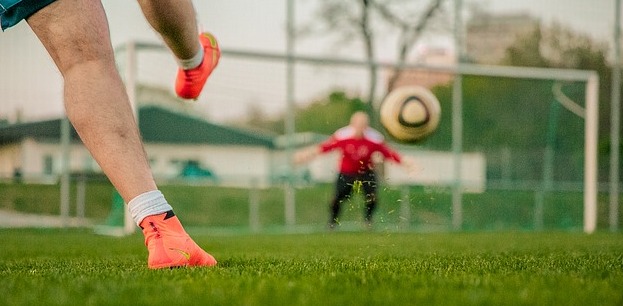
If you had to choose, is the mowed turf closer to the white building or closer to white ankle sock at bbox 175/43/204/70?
white ankle sock at bbox 175/43/204/70

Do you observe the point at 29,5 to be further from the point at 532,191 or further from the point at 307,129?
the point at 532,191

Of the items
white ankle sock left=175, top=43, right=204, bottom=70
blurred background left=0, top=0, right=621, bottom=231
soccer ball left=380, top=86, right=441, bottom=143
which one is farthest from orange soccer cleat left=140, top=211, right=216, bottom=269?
blurred background left=0, top=0, right=621, bottom=231

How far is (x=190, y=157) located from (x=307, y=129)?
1537mm

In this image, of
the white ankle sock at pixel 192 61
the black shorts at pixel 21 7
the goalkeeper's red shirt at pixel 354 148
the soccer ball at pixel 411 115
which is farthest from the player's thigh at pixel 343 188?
the black shorts at pixel 21 7

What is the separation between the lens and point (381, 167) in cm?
1023

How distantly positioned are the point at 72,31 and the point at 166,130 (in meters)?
7.13

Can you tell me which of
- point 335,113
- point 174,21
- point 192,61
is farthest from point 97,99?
point 335,113

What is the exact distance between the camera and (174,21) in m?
2.68

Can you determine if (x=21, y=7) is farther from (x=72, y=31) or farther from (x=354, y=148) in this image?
(x=354, y=148)

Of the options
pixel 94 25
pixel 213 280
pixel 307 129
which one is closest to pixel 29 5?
pixel 94 25

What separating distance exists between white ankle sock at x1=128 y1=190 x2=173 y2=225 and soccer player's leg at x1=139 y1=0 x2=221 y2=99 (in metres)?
0.60

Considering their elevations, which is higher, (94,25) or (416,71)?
(416,71)

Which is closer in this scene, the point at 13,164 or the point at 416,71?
the point at 13,164

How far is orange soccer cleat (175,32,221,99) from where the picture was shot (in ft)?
10.3
